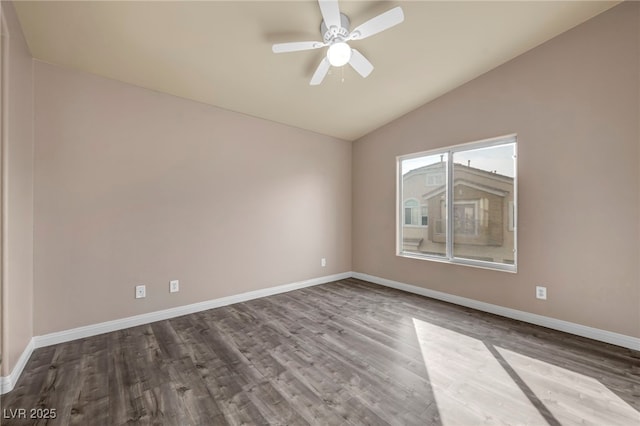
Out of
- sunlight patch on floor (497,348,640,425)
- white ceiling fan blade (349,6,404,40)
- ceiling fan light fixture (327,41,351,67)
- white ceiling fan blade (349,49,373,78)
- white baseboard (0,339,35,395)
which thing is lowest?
sunlight patch on floor (497,348,640,425)

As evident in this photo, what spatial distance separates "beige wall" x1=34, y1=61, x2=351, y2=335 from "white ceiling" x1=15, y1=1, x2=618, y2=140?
29cm

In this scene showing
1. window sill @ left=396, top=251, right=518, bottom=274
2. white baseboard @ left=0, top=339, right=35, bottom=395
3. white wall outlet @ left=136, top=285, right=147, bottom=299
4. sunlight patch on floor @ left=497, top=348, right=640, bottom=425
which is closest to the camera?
sunlight patch on floor @ left=497, top=348, right=640, bottom=425

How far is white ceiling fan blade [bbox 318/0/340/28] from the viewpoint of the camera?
5.94ft

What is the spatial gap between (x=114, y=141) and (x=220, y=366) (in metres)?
2.44

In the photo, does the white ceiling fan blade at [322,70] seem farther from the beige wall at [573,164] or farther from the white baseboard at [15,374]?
the white baseboard at [15,374]

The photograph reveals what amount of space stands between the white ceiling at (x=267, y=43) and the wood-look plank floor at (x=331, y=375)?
8.63ft

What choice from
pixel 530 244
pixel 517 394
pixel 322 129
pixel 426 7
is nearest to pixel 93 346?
pixel 517 394

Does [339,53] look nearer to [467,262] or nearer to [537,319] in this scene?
[467,262]

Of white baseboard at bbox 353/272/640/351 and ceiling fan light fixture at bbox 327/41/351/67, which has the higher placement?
ceiling fan light fixture at bbox 327/41/351/67

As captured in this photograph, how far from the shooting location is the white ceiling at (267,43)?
2.10m

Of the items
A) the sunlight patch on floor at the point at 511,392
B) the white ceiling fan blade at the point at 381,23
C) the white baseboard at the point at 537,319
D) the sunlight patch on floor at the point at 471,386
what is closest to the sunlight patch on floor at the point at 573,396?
the sunlight patch on floor at the point at 511,392

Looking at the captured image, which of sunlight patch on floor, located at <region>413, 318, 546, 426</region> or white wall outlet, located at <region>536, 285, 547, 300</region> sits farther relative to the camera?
white wall outlet, located at <region>536, 285, 547, 300</region>

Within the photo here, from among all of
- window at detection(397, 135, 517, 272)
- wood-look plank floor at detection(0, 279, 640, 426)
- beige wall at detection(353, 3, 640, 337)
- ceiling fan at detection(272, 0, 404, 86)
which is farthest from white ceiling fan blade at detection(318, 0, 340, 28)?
wood-look plank floor at detection(0, 279, 640, 426)

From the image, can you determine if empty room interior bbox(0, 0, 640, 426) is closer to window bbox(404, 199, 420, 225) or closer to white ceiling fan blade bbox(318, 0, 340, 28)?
white ceiling fan blade bbox(318, 0, 340, 28)
